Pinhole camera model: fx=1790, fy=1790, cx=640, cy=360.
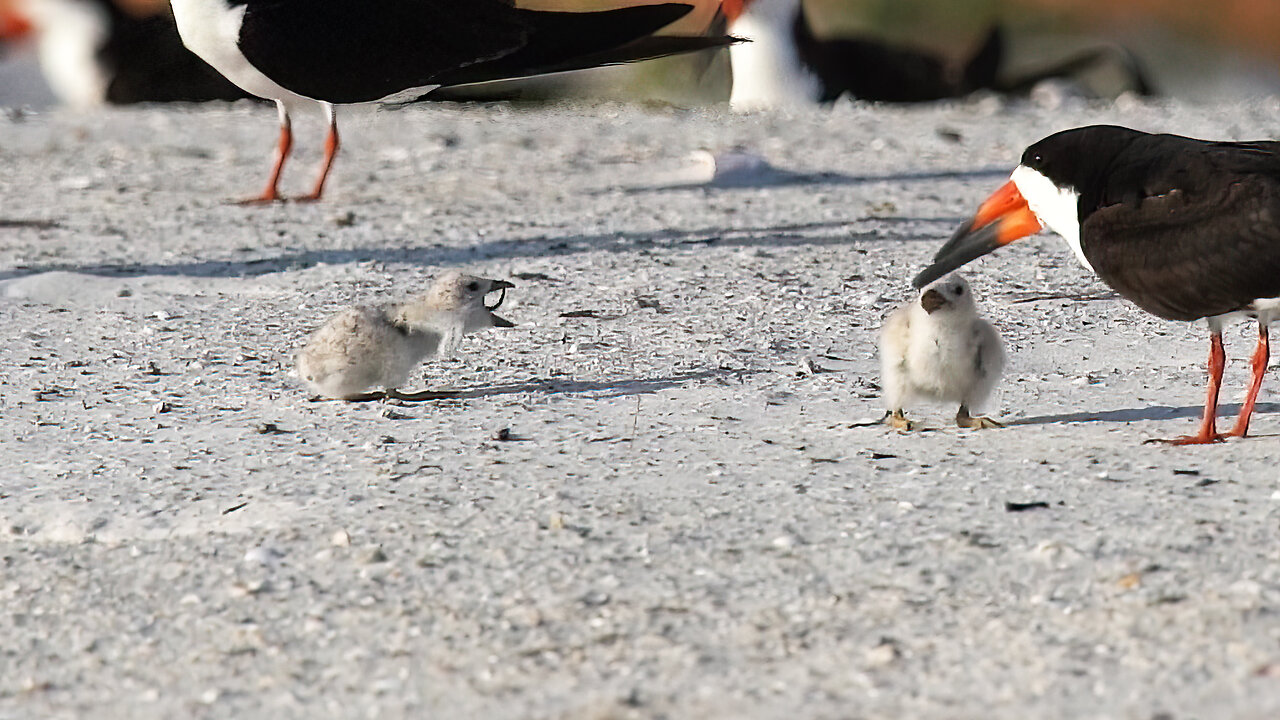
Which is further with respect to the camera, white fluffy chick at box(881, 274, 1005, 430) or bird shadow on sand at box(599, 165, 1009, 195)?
bird shadow on sand at box(599, 165, 1009, 195)

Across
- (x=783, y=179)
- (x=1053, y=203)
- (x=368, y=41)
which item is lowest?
(x=783, y=179)

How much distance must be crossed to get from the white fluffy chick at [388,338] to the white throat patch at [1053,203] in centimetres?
134

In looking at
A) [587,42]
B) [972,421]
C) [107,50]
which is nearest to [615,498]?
[972,421]

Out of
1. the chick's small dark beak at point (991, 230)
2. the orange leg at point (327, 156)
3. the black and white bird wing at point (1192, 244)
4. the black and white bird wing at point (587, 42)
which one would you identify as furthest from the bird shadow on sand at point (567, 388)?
the orange leg at point (327, 156)

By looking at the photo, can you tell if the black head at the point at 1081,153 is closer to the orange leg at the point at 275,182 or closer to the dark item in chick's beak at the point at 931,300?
the dark item in chick's beak at the point at 931,300

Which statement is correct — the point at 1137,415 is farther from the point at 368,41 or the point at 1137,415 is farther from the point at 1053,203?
the point at 368,41

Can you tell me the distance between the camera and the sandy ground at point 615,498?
252 centimetres

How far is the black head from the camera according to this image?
150 inches

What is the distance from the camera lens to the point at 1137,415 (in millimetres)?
3953

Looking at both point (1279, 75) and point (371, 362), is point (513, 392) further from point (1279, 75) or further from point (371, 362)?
point (1279, 75)

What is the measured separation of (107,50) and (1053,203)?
29.5 feet

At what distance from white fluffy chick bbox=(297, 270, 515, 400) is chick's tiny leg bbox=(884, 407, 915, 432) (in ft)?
3.61

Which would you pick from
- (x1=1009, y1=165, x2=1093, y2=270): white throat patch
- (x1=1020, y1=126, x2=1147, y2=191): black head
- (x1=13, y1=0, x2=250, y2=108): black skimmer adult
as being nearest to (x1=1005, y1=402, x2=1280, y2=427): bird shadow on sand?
(x1=1009, y1=165, x2=1093, y2=270): white throat patch

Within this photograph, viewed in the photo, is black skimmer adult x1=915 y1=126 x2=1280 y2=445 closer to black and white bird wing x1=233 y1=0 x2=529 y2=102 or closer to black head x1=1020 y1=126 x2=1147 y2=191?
black head x1=1020 y1=126 x2=1147 y2=191
